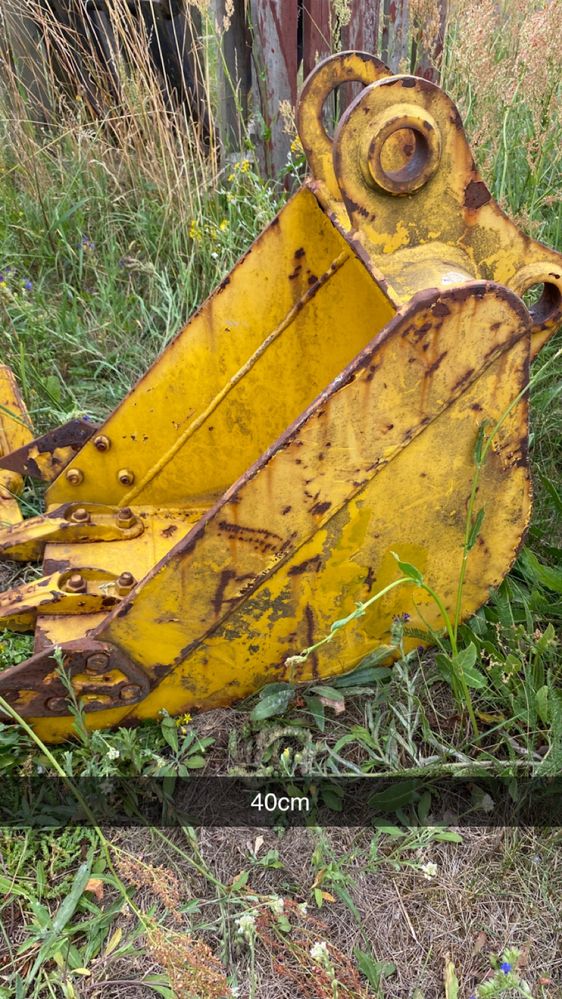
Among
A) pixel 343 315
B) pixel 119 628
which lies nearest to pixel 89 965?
pixel 119 628

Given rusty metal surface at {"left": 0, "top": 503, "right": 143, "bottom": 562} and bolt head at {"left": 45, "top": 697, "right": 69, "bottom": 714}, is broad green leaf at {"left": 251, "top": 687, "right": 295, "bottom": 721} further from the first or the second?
rusty metal surface at {"left": 0, "top": 503, "right": 143, "bottom": 562}

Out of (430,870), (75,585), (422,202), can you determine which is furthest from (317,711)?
(422,202)

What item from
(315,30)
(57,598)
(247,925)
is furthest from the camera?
(315,30)

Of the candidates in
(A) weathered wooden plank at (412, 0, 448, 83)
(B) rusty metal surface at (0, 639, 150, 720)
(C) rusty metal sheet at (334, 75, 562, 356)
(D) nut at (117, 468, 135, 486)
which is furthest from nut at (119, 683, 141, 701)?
(A) weathered wooden plank at (412, 0, 448, 83)

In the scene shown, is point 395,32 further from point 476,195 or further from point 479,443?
point 479,443

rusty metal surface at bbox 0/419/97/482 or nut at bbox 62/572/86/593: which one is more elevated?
rusty metal surface at bbox 0/419/97/482

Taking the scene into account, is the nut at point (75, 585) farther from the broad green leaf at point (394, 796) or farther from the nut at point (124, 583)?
the broad green leaf at point (394, 796)

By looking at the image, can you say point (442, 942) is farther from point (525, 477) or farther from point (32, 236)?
point (32, 236)
